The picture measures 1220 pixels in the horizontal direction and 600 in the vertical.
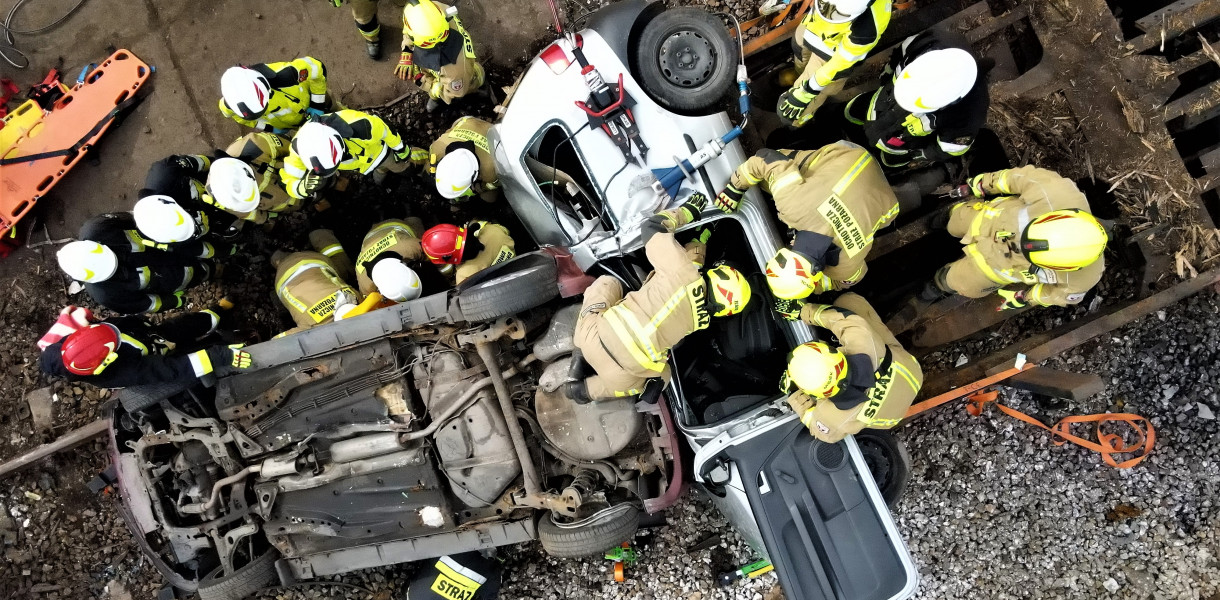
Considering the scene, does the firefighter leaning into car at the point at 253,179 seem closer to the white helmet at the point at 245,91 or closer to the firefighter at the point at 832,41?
the white helmet at the point at 245,91

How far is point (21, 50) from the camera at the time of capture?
5.99 metres

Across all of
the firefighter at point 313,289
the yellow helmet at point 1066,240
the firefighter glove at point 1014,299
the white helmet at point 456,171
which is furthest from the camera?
the firefighter at point 313,289

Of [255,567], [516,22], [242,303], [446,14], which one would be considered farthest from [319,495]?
[516,22]

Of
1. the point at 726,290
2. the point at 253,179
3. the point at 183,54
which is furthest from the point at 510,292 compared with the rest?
the point at 183,54

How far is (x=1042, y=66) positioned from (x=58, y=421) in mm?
7827

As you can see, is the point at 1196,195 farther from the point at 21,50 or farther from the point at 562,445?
the point at 21,50

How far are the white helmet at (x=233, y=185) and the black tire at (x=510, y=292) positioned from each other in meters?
1.72

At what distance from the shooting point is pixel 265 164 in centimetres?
491

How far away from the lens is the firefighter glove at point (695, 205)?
13.5 ft

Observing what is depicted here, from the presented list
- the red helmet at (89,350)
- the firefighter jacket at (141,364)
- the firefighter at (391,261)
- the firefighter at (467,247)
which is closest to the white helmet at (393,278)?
the firefighter at (391,261)

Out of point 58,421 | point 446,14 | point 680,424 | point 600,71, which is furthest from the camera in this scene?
point 58,421

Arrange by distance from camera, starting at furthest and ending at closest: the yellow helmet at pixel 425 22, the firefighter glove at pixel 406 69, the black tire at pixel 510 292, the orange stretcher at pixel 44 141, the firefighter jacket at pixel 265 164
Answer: the orange stretcher at pixel 44 141 → the firefighter glove at pixel 406 69 → the firefighter jacket at pixel 265 164 → the yellow helmet at pixel 425 22 → the black tire at pixel 510 292

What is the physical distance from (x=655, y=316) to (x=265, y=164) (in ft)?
10.5

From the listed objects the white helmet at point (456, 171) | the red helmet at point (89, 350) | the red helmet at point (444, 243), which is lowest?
the red helmet at point (444, 243)
